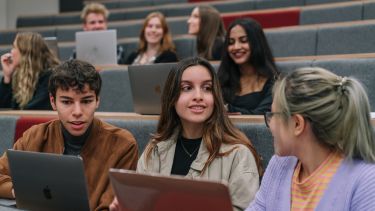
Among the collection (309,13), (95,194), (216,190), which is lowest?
(95,194)

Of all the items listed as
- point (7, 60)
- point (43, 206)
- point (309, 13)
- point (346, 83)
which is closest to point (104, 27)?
point (7, 60)

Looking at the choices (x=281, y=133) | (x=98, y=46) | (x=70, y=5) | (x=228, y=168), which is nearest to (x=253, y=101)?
(x=228, y=168)

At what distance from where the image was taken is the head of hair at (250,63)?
1.09 metres

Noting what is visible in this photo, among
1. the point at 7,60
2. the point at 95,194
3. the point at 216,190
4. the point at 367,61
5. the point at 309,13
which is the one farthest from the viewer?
the point at 309,13

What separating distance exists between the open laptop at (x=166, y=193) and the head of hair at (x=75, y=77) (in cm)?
29

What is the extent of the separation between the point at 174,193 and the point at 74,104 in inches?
13.5

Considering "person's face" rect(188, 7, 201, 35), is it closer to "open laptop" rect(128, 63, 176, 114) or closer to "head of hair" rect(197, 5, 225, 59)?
"head of hair" rect(197, 5, 225, 59)

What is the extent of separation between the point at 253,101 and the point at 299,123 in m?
0.51

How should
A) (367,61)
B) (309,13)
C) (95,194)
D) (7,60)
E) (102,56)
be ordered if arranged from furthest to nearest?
(309,13) → (102,56) → (7,60) → (367,61) → (95,194)

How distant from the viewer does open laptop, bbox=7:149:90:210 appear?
63 centimetres

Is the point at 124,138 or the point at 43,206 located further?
the point at 124,138

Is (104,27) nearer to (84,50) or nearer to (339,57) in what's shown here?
(84,50)

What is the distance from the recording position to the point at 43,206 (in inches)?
26.7

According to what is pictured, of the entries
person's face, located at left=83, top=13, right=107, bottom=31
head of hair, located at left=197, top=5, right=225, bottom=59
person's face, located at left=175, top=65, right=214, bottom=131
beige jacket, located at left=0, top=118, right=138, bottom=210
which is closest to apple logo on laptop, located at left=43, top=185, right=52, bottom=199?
beige jacket, located at left=0, top=118, right=138, bottom=210
